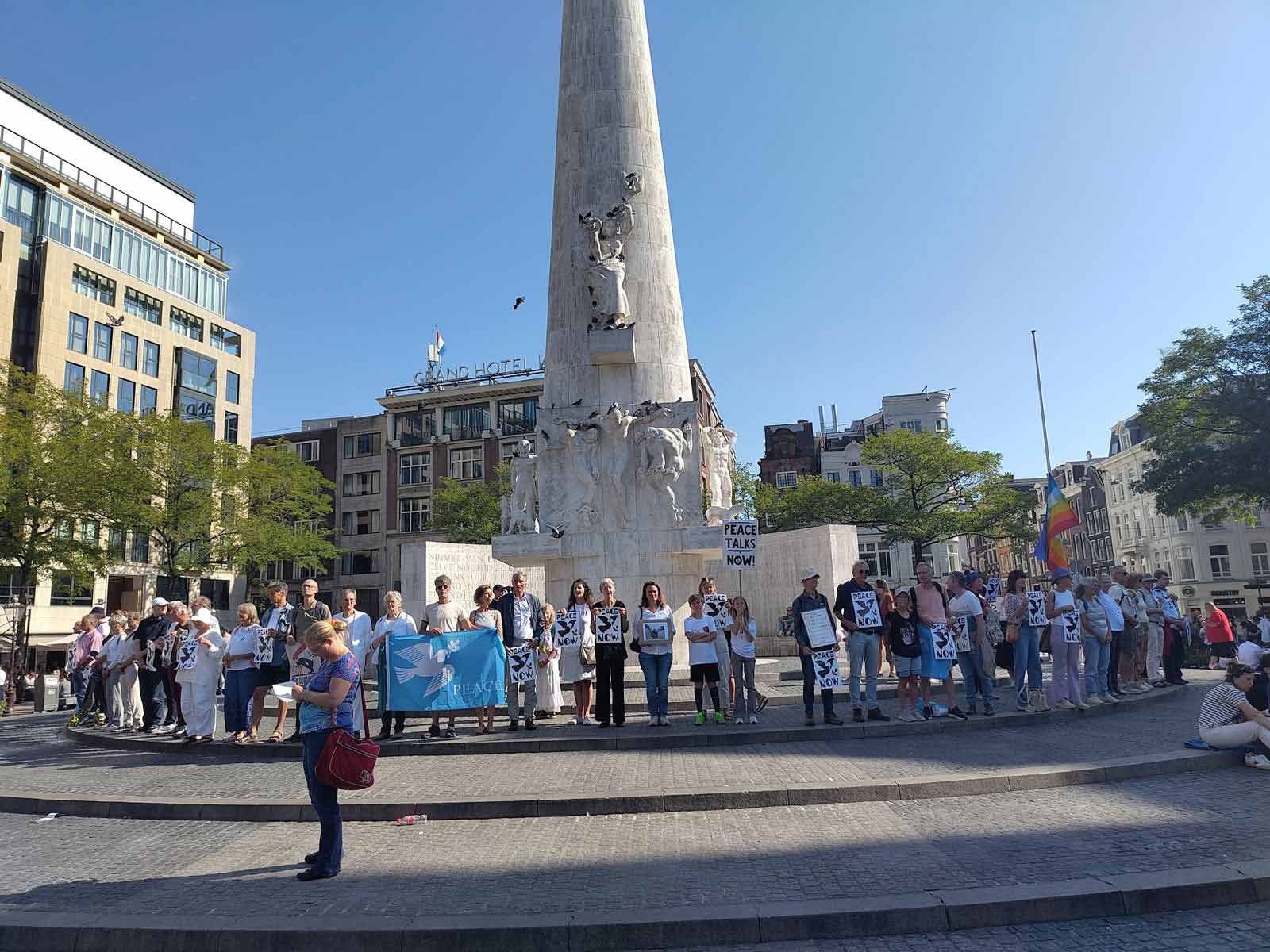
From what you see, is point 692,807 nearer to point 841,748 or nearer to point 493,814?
point 493,814

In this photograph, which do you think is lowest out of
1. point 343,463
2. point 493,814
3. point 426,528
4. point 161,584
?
point 493,814

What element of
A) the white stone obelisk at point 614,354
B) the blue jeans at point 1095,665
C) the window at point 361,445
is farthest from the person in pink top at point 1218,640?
the window at point 361,445

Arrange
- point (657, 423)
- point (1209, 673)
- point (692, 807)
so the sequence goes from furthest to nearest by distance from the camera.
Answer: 1. point (1209, 673)
2. point (657, 423)
3. point (692, 807)

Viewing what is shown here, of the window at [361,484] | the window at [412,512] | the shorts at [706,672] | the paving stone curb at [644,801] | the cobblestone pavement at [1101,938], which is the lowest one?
the cobblestone pavement at [1101,938]

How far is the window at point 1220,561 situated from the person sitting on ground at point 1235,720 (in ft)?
201

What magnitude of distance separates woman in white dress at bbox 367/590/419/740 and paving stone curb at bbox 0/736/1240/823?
331cm

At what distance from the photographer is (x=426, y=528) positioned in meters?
64.8

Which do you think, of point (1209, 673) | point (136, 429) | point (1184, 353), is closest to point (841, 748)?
point (1209, 673)

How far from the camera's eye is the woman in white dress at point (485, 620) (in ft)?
39.9

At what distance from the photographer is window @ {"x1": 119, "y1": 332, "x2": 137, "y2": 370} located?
53.7 m

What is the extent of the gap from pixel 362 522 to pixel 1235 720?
6560 centimetres

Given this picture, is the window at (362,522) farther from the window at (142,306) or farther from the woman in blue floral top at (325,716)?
the woman in blue floral top at (325,716)

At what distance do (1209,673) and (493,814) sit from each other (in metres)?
17.4

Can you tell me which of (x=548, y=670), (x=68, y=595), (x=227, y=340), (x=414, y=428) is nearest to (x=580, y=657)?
(x=548, y=670)
